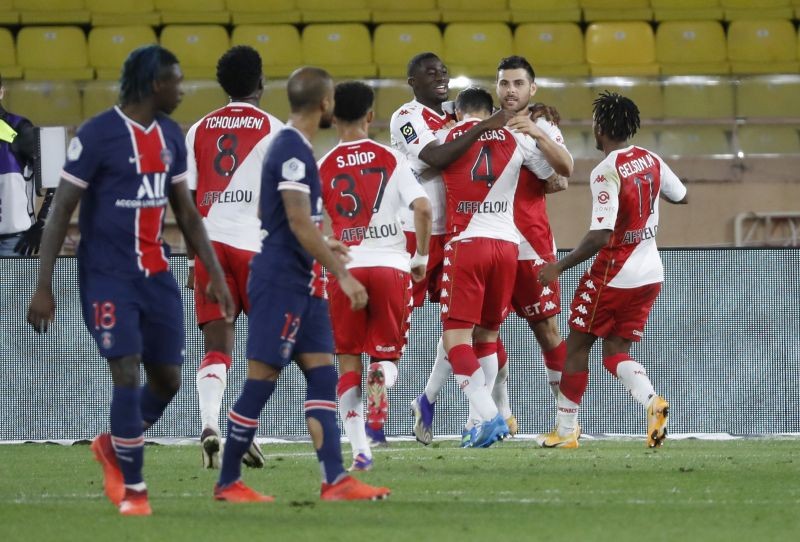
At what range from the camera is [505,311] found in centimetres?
896

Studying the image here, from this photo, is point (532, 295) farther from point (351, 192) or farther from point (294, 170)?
point (294, 170)

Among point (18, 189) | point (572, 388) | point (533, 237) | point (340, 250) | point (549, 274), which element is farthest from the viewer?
point (18, 189)

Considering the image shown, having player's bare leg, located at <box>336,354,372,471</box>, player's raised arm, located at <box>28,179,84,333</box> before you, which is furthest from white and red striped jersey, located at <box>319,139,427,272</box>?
player's raised arm, located at <box>28,179,84,333</box>

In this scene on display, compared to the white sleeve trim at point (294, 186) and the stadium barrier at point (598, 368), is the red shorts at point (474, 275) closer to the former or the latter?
the stadium barrier at point (598, 368)

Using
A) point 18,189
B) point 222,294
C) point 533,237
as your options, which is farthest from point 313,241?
point 18,189

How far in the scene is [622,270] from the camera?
8711 mm

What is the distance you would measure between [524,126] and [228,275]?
2001 millimetres

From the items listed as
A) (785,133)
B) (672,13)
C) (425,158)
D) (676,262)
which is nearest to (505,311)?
(425,158)

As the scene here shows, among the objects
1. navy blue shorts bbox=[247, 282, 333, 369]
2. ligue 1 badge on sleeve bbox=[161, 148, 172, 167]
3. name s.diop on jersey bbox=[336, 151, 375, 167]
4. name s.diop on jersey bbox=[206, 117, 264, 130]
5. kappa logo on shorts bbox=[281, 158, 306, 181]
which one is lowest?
navy blue shorts bbox=[247, 282, 333, 369]

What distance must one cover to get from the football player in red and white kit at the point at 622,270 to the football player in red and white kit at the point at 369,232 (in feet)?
4.68

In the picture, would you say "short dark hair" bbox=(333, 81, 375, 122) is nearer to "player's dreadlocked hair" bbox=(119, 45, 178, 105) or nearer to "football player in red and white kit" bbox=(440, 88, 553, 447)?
"football player in red and white kit" bbox=(440, 88, 553, 447)

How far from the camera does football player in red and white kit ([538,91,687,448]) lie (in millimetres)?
8664

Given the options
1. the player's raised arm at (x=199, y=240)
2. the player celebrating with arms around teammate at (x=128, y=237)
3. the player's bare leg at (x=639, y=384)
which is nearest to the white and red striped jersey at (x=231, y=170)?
the player's raised arm at (x=199, y=240)

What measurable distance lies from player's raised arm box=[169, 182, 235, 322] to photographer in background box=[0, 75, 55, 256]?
403cm
